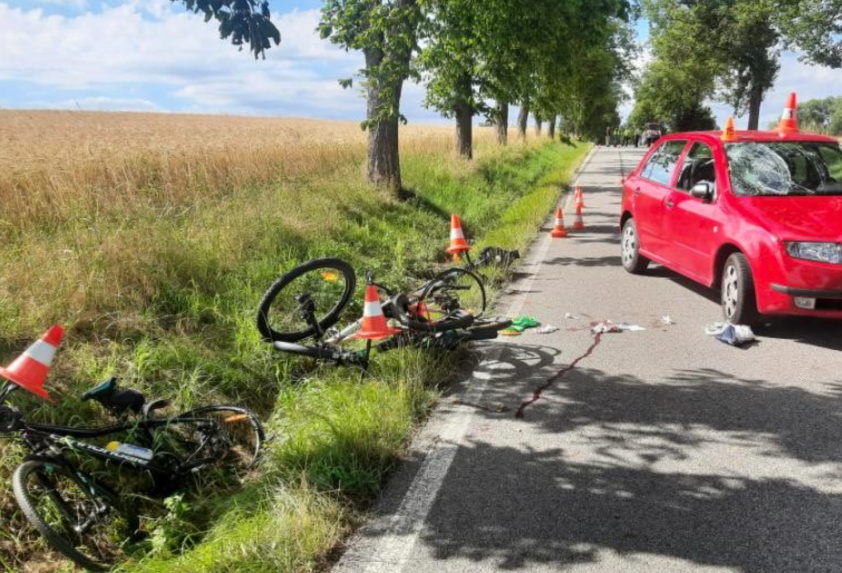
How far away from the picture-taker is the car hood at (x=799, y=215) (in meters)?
5.62

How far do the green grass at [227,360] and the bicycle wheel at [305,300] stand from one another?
24 centimetres

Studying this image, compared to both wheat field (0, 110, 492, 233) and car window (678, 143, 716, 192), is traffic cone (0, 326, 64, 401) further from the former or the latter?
car window (678, 143, 716, 192)

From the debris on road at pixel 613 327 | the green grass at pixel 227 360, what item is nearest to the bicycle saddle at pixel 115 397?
the green grass at pixel 227 360

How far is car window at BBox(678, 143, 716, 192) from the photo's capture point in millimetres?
7295

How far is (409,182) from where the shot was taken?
47.9 feet

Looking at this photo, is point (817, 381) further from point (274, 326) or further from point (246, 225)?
point (246, 225)

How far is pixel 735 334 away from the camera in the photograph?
5.88 meters

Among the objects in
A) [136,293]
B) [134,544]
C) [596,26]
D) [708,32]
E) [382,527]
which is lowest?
[134,544]

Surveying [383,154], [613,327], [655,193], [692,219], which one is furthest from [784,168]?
[383,154]

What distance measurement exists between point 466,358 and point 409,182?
9.32 metres

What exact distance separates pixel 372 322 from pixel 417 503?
1761 mm

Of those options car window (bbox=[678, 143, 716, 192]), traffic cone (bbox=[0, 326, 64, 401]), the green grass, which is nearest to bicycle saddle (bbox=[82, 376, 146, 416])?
traffic cone (bbox=[0, 326, 64, 401])

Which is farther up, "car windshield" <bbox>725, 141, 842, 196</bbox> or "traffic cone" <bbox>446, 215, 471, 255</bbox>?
"car windshield" <bbox>725, 141, 842, 196</bbox>

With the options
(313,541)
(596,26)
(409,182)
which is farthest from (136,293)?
(596,26)
